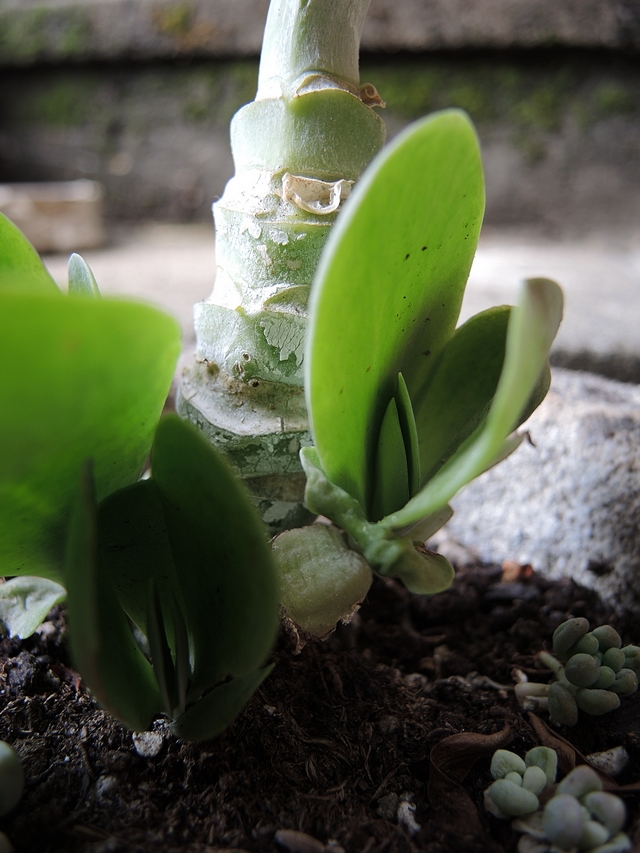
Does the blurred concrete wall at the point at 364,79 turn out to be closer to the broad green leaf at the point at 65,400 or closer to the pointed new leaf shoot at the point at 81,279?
the pointed new leaf shoot at the point at 81,279

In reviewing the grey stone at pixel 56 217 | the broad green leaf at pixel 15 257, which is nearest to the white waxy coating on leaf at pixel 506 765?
the broad green leaf at pixel 15 257

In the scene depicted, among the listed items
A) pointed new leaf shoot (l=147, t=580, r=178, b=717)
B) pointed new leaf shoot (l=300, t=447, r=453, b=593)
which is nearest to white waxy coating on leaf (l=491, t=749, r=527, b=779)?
pointed new leaf shoot (l=300, t=447, r=453, b=593)

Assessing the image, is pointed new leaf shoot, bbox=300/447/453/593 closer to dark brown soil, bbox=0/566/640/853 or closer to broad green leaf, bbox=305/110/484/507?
broad green leaf, bbox=305/110/484/507

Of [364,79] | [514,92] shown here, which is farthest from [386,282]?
[514,92]

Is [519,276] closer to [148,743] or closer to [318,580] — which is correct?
[318,580]

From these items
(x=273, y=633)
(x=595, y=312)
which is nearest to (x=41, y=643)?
(x=273, y=633)

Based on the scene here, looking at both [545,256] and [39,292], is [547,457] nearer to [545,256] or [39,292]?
[39,292]
